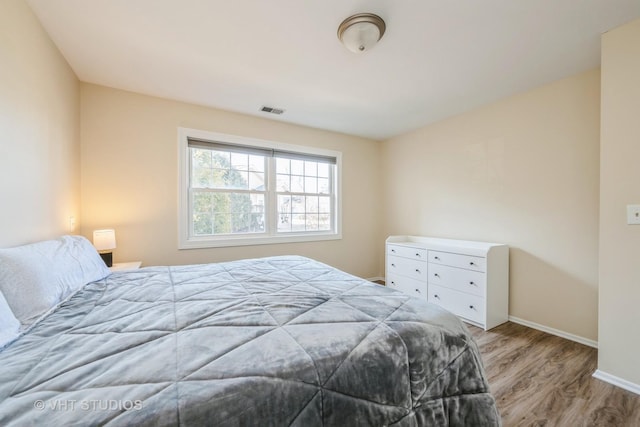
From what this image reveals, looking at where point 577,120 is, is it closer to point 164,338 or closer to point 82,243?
point 164,338

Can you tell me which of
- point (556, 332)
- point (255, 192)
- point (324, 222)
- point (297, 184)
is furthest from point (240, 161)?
point (556, 332)

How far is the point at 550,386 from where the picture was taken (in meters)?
1.77

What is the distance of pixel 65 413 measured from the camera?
0.58m

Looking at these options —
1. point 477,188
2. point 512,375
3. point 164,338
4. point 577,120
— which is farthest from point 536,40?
point 164,338

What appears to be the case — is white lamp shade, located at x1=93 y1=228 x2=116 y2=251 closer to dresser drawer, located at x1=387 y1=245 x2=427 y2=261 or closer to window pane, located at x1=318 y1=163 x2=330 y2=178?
window pane, located at x1=318 y1=163 x2=330 y2=178

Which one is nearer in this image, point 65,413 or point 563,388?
point 65,413

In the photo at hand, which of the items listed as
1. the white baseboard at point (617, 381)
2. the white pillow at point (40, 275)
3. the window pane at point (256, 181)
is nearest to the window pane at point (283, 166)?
the window pane at point (256, 181)

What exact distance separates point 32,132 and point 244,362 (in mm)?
2157

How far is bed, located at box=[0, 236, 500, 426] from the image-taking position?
0.64 metres

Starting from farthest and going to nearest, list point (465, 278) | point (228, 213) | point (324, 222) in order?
point (324, 222) < point (228, 213) < point (465, 278)

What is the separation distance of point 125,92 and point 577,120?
4446 millimetres

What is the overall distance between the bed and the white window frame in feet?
5.13

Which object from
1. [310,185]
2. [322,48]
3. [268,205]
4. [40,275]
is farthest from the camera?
[310,185]

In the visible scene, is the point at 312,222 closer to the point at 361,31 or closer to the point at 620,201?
the point at 361,31
